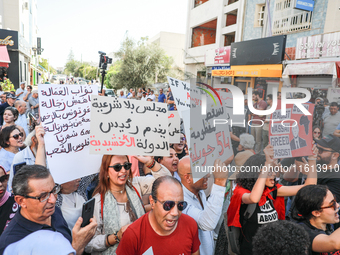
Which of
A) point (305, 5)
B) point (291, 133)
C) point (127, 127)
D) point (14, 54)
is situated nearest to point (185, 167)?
point (127, 127)

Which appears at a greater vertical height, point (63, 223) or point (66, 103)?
point (66, 103)

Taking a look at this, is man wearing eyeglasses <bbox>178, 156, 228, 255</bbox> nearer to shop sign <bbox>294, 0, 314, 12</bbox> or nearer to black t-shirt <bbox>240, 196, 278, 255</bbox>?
black t-shirt <bbox>240, 196, 278, 255</bbox>

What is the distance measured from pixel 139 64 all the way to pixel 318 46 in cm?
1855

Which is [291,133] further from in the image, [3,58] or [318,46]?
[3,58]

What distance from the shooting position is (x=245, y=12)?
58.5 feet

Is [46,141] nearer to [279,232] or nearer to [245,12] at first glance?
[279,232]

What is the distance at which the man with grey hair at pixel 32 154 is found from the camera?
2616 mm

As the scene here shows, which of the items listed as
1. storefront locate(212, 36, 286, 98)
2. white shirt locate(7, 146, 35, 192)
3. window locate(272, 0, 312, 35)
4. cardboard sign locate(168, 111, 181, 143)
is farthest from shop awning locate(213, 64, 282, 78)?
white shirt locate(7, 146, 35, 192)

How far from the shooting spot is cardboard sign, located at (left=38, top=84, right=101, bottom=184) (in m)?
2.50

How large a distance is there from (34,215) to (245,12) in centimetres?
1929

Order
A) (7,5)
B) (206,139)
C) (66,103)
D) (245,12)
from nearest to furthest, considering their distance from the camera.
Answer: (206,139)
(66,103)
(245,12)
(7,5)

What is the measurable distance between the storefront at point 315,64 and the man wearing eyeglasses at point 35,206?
1032 cm

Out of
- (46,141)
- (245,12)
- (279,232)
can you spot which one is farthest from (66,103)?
(245,12)

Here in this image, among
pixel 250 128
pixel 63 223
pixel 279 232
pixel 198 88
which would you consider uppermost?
pixel 198 88
